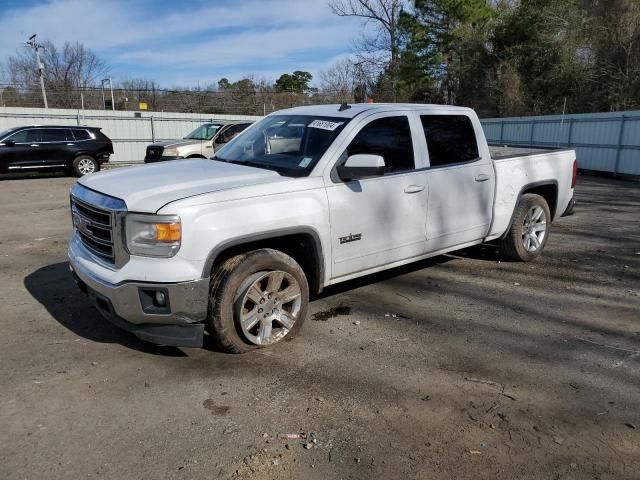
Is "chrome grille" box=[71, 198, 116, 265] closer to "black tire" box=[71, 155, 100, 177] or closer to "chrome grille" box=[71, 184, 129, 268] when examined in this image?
"chrome grille" box=[71, 184, 129, 268]

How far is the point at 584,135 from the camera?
1686cm

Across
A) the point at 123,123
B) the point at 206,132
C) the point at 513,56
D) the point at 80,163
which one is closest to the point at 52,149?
the point at 80,163

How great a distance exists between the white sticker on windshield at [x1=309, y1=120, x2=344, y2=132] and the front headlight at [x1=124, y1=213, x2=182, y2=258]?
1738 mm


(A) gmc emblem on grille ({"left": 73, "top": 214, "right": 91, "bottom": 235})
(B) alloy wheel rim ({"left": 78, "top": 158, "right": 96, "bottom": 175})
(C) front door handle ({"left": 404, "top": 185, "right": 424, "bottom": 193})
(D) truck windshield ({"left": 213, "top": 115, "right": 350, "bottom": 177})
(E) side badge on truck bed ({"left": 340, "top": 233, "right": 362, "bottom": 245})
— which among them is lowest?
(B) alloy wheel rim ({"left": 78, "top": 158, "right": 96, "bottom": 175})

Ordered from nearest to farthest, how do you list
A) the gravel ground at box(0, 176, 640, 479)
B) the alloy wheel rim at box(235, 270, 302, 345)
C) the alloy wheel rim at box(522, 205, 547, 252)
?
the gravel ground at box(0, 176, 640, 479) → the alloy wheel rim at box(235, 270, 302, 345) → the alloy wheel rim at box(522, 205, 547, 252)

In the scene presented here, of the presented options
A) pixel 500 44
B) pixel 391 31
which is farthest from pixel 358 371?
pixel 391 31

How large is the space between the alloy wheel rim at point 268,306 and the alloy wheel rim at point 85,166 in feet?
48.4

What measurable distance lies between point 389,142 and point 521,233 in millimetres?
2469

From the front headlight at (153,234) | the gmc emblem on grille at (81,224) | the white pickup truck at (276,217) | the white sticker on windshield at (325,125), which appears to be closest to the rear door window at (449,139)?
the white pickup truck at (276,217)

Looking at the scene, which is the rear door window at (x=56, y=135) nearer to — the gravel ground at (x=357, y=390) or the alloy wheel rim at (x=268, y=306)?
the gravel ground at (x=357, y=390)

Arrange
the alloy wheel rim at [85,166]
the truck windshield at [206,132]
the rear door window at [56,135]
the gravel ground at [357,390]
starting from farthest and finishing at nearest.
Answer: the alloy wheel rim at [85,166], the rear door window at [56,135], the truck windshield at [206,132], the gravel ground at [357,390]

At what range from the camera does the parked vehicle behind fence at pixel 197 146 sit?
14203 millimetres

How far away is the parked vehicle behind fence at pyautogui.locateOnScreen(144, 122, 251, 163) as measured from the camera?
1420 cm

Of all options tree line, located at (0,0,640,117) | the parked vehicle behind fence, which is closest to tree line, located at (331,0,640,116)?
tree line, located at (0,0,640,117)
